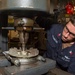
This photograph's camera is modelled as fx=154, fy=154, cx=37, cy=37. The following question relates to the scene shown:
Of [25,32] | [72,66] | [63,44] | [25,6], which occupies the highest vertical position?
[25,6]

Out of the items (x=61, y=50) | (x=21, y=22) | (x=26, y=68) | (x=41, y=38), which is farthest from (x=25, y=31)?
(x=41, y=38)

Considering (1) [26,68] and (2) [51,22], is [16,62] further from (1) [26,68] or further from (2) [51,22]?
(2) [51,22]

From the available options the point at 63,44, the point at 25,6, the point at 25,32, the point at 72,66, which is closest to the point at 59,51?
the point at 63,44

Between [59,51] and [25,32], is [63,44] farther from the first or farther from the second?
[25,32]

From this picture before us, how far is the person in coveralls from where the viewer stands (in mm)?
1360

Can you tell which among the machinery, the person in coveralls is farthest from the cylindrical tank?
the person in coveralls

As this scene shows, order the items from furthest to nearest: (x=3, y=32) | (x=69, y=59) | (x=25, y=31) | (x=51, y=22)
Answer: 1. (x=51, y=22)
2. (x=69, y=59)
3. (x=3, y=32)
4. (x=25, y=31)

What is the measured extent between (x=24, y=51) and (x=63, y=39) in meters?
0.67

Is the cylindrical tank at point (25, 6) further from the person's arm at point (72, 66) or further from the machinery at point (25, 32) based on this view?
the person's arm at point (72, 66)

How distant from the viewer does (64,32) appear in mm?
1426

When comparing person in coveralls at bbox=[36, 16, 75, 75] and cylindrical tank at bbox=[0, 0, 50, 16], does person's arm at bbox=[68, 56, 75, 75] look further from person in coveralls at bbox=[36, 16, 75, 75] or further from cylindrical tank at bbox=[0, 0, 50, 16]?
cylindrical tank at bbox=[0, 0, 50, 16]

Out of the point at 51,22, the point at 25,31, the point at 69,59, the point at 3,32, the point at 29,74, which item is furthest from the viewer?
the point at 51,22

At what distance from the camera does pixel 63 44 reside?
148 cm

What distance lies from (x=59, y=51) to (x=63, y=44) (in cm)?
10
